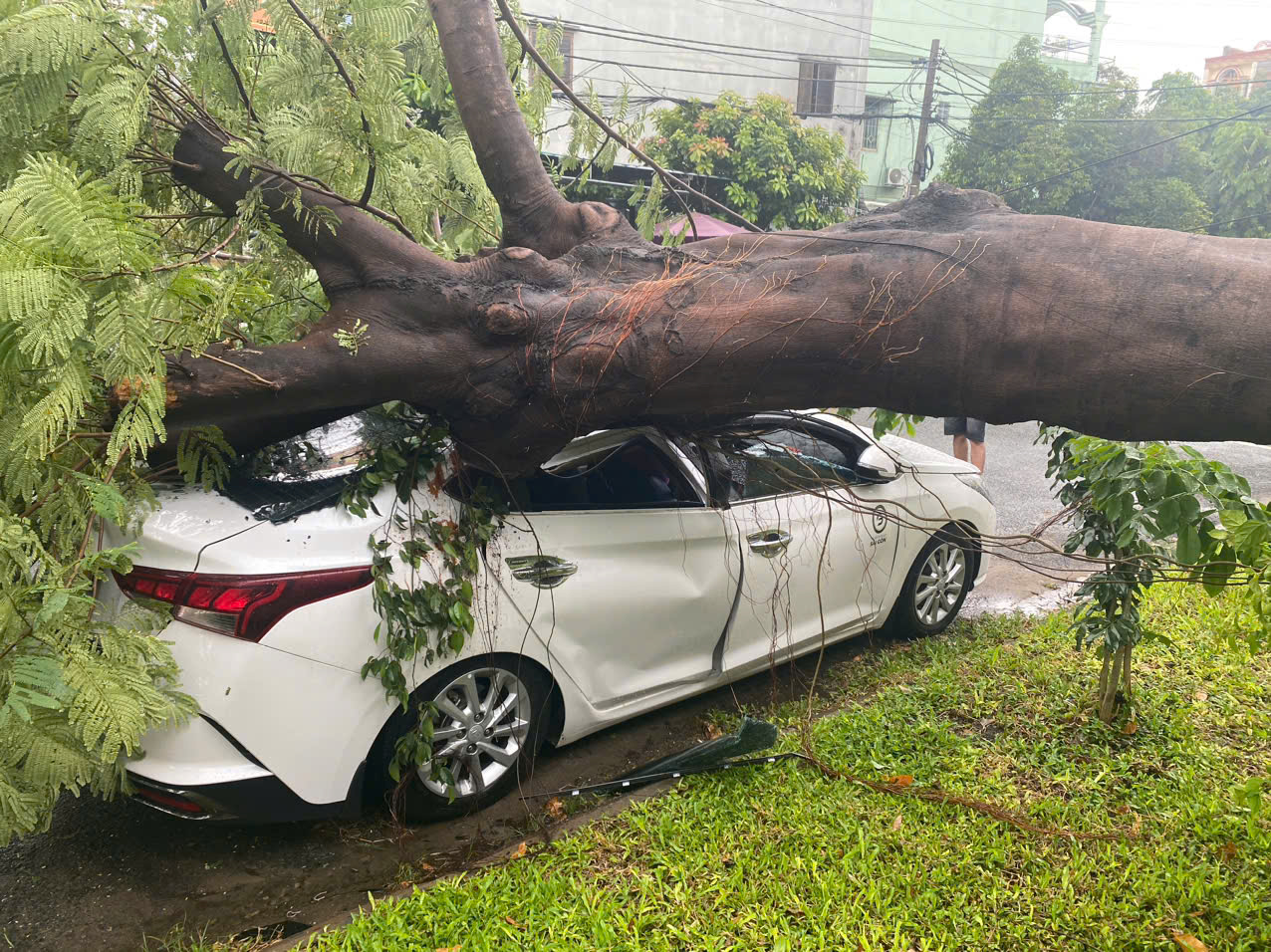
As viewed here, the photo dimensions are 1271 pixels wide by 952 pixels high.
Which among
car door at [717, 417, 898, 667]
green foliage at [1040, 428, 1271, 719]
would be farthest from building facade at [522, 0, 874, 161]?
green foliage at [1040, 428, 1271, 719]

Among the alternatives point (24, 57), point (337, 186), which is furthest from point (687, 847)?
point (24, 57)

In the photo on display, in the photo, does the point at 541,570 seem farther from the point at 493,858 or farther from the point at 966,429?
the point at 966,429

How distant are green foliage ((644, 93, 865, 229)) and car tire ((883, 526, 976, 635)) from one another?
34.5 feet

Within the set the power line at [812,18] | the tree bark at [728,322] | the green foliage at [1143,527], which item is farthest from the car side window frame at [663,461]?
the power line at [812,18]

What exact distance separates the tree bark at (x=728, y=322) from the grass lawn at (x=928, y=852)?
1394 mm

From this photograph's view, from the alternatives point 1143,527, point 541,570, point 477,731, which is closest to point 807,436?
point 1143,527

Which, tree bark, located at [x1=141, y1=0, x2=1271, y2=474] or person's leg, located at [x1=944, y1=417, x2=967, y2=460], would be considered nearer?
tree bark, located at [x1=141, y1=0, x2=1271, y2=474]

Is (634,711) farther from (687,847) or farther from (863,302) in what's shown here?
(863,302)

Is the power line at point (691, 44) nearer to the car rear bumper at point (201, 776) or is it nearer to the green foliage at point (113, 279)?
the green foliage at point (113, 279)

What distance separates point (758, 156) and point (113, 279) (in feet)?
46.7

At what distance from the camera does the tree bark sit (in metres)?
2.61

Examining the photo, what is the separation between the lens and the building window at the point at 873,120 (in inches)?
966

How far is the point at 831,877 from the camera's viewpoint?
316 cm

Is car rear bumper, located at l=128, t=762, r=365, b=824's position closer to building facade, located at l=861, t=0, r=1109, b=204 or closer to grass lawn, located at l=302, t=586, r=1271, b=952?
grass lawn, located at l=302, t=586, r=1271, b=952
